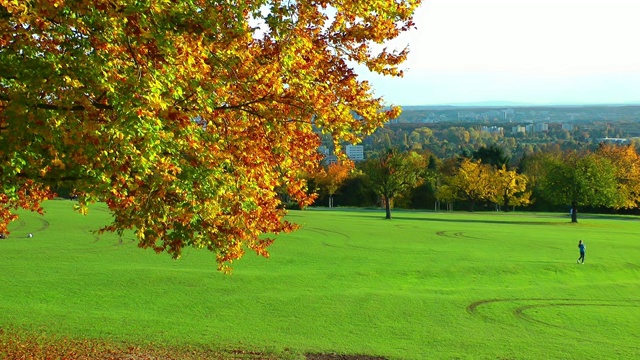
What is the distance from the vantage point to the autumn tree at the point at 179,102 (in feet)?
30.1

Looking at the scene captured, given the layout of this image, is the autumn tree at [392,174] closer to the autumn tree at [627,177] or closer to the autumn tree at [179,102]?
the autumn tree at [627,177]

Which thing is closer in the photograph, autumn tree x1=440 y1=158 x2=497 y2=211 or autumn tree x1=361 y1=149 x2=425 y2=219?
autumn tree x1=361 y1=149 x2=425 y2=219

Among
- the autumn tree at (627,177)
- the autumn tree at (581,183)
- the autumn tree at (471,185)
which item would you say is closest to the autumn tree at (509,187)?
the autumn tree at (471,185)

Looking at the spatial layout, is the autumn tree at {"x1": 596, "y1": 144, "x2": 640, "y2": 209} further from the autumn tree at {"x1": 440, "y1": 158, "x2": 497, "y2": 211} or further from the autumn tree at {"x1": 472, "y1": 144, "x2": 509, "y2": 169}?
the autumn tree at {"x1": 440, "y1": 158, "x2": 497, "y2": 211}

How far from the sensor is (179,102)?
10883 millimetres

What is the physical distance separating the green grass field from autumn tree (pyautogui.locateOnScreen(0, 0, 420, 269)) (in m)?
6.89

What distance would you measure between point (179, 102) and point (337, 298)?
16.9m

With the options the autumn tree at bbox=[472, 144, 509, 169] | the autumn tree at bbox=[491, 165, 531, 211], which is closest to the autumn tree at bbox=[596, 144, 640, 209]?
the autumn tree at bbox=[491, 165, 531, 211]

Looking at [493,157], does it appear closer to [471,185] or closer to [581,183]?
[471,185]

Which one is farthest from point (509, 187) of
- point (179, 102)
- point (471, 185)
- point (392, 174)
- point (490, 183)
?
point (179, 102)

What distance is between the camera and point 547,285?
32.2 meters

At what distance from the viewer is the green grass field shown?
1980cm

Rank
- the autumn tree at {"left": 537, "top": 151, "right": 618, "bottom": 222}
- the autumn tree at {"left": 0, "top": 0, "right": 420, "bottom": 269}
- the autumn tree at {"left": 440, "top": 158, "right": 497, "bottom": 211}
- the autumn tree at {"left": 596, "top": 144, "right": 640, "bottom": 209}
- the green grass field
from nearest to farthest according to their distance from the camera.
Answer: the autumn tree at {"left": 0, "top": 0, "right": 420, "bottom": 269} < the green grass field < the autumn tree at {"left": 537, "top": 151, "right": 618, "bottom": 222} < the autumn tree at {"left": 596, "top": 144, "right": 640, "bottom": 209} < the autumn tree at {"left": 440, "top": 158, "right": 497, "bottom": 211}

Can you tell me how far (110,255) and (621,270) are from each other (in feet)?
101
